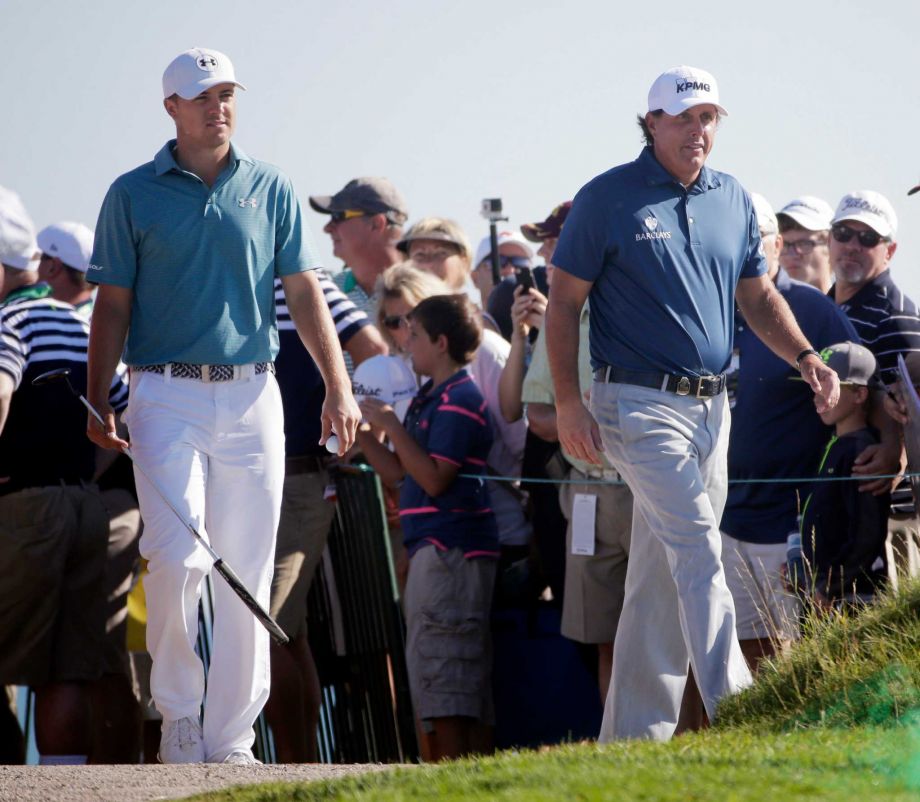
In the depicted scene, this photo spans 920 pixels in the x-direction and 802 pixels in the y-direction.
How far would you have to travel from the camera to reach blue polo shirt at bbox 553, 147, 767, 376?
20.7ft

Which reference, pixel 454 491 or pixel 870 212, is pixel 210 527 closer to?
pixel 454 491

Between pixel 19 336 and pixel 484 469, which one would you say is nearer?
pixel 19 336

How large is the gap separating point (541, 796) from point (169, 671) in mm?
2456

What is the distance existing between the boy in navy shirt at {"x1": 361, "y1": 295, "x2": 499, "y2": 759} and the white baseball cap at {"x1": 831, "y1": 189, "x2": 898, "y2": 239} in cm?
193

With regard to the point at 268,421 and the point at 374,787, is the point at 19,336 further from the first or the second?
the point at 374,787

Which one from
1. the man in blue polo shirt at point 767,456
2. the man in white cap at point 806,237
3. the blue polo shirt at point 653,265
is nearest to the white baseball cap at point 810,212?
the man in white cap at point 806,237

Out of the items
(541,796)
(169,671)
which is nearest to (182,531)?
(169,671)

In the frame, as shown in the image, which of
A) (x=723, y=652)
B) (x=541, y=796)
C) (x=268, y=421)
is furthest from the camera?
(x=268, y=421)

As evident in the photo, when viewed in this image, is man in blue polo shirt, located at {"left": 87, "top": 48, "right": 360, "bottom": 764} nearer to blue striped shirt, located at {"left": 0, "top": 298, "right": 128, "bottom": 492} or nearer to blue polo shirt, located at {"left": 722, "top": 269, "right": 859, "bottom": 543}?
blue striped shirt, located at {"left": 0, "top": 298, "right": 128, "bottom": 492}

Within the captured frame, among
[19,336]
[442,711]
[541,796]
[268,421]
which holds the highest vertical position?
[19,336]

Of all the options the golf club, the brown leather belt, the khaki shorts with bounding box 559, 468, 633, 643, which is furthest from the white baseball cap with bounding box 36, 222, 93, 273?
the khaki shorts with bounding box 559, 468, 633, 643

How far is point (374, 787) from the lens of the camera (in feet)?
14.8

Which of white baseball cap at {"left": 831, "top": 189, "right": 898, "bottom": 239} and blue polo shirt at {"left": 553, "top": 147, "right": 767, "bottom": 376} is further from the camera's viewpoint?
white baseball cap at {"left": 831, "top": 189, "right": 898, "bottom": 239}

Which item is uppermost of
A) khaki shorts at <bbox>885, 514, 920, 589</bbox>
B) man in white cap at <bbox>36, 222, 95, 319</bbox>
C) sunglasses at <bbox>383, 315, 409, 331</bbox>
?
man in white cap at <bbox>36, 222, 95, 319</bbox>
